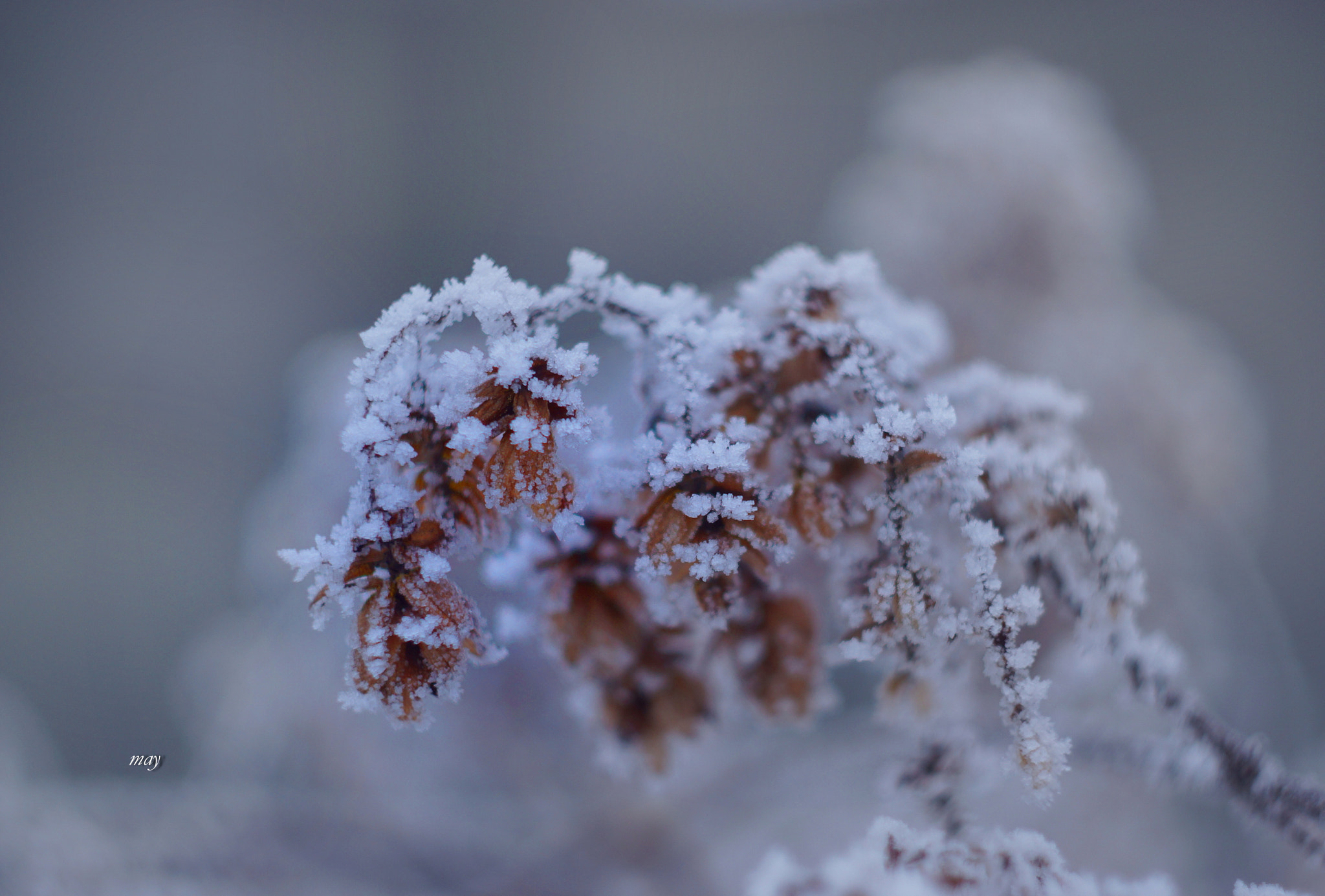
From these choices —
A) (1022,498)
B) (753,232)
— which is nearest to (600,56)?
(753,232)

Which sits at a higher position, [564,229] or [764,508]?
[564,229]

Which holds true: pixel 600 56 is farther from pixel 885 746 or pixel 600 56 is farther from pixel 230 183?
pixel 885 746

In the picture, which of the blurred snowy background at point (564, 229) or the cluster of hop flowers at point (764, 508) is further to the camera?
the blurred snowy background at point (564, 229)

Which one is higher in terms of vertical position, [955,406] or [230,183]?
[230,183]

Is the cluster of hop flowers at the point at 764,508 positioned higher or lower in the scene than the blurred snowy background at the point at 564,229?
lower

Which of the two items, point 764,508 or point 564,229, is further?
point 564,229
